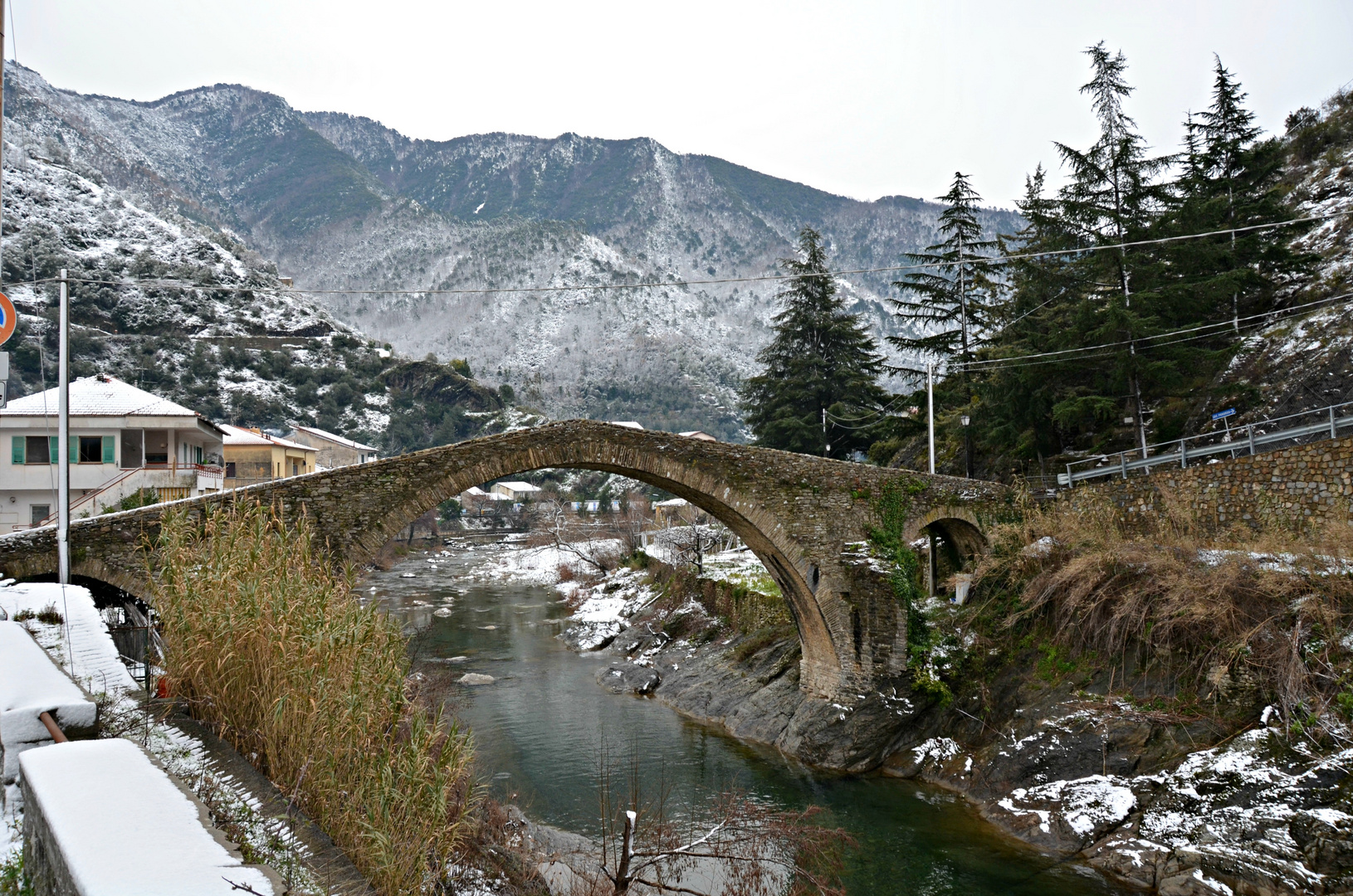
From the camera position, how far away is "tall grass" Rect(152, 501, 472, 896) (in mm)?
4406

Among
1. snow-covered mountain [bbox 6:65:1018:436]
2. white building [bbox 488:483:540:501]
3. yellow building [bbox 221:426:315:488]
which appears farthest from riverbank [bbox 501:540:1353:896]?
snow-covered mountain [bbox 6:65:1018:436]

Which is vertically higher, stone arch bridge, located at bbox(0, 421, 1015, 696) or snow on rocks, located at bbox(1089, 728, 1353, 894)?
stone arch bridge, located at bbox(0, 421, 1015, 696)

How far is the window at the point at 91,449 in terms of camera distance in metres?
20.8

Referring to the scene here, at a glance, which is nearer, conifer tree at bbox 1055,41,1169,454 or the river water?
the river water

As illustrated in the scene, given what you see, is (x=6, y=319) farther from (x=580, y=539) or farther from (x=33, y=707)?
(x=580, y=539)

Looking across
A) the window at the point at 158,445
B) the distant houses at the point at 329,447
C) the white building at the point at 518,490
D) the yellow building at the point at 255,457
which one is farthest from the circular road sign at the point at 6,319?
the white building at the point at 518,490

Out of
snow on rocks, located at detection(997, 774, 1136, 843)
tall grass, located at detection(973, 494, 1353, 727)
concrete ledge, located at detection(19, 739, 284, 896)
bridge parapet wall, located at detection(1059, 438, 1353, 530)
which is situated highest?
bridge parapet wall, located at detection(1059, 438, 1353, 530)

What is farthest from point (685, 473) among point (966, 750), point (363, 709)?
point (363, 709)

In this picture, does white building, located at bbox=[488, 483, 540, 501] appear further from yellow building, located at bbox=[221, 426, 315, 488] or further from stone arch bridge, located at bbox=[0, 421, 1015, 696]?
stone arch bridge, located at bbox=[0, 421, 1015, 696]

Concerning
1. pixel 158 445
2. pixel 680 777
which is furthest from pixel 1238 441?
pixel 158 445

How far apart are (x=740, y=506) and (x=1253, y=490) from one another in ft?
30.3

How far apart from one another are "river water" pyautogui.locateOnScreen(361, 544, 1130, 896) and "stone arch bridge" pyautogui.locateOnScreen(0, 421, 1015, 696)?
2.58m

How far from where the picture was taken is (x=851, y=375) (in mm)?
28094

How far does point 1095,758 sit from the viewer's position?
454 inches
